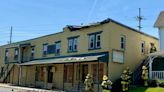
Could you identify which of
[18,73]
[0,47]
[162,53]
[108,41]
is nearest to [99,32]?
[108,41]

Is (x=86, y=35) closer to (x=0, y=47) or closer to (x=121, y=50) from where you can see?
(x=121, y=50)

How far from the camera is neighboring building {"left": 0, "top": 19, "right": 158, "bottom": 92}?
97.3ft

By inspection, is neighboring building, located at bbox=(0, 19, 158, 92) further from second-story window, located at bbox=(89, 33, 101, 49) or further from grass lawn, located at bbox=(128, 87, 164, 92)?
grass lawn, located at bbox=(128, 87, 164, 92)

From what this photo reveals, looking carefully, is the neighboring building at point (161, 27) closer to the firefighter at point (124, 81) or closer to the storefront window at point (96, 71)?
the firefighter at point (124, 81)

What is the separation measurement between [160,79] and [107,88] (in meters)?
5.16

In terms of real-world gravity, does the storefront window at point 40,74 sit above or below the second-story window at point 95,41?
below

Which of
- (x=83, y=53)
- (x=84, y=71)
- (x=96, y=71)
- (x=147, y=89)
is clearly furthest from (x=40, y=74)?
(x=147, y=89)

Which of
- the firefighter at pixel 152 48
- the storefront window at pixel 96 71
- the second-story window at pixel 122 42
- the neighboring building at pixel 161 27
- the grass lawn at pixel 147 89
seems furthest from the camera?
the firefighter at pixel 152 48

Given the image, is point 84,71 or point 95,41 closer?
point 95,41

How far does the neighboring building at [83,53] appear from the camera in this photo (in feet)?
97.3

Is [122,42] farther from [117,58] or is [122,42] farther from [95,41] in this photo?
[95,41]

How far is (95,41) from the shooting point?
1226 inches

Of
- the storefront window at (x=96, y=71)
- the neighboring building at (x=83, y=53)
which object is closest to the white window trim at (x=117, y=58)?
the neighboring building at (x=83, y=53)

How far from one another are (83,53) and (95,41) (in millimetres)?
2209
